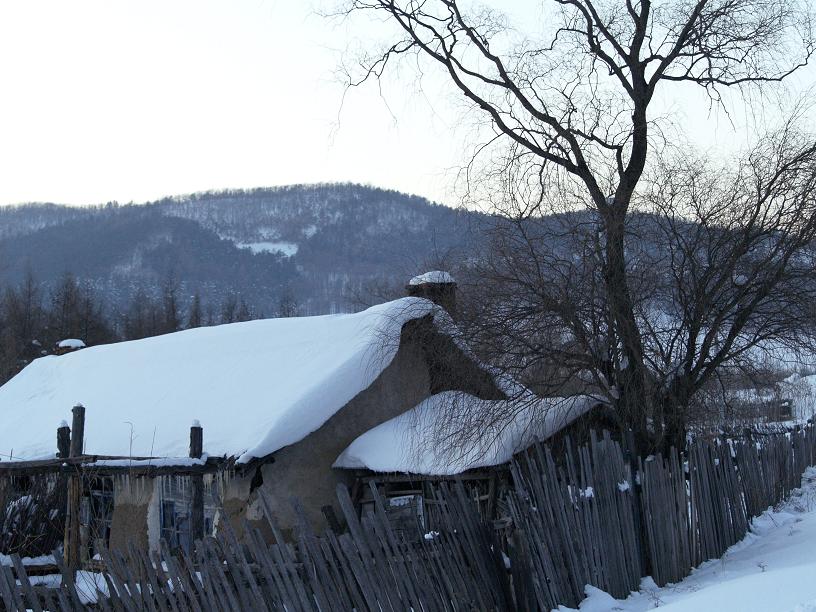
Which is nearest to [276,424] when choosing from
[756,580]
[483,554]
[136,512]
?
[136,512]

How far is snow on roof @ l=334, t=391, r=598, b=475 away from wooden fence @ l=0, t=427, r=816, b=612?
1679 mm

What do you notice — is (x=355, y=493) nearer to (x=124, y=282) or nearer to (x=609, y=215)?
(x=609, y=215)

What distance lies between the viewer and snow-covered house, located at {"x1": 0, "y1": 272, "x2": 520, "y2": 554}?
12852 mm

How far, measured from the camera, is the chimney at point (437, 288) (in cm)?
1209

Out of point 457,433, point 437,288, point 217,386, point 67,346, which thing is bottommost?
point 457,433

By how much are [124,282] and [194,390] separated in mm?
136567

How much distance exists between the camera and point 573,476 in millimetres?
8547

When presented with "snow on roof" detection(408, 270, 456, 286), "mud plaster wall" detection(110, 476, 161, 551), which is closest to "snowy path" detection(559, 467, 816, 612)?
"snow on roof" detection(408, 270, 456, 286)

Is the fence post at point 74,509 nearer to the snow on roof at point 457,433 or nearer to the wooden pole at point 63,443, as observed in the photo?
the wooden pole at point 63,443

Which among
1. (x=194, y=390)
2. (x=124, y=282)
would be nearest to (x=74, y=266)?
(x=124, y=282)

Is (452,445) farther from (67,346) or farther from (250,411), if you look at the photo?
(67,346)

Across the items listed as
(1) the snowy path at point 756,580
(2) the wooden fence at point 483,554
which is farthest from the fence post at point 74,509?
(1) the snowy path at point 756,580

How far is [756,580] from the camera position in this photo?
6699mm

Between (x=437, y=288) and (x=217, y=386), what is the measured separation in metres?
5.28
